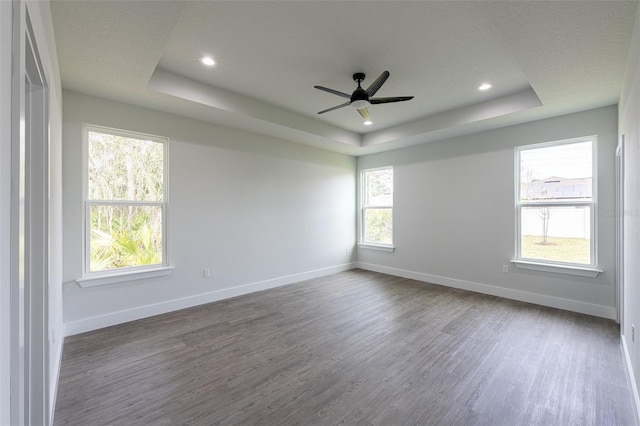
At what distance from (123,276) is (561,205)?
5.73 metres

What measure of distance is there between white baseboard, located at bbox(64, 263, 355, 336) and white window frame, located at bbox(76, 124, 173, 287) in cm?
39

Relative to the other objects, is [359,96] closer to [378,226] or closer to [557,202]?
[557,202]

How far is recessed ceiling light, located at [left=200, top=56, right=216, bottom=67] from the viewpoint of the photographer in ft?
9.50

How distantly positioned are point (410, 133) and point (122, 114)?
4.16 meters

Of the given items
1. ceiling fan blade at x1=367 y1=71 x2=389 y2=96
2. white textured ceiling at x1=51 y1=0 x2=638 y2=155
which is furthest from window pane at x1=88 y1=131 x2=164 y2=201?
ceiling fan blade at x1=367 y1=71 x2=389 y2=96

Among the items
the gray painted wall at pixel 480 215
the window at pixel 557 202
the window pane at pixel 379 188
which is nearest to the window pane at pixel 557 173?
the window at pixel 557 202

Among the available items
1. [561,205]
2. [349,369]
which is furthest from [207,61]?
[561,205]

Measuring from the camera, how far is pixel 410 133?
4.90 m

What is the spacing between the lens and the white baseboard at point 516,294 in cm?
363

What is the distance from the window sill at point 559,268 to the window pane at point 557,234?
0.11 metres

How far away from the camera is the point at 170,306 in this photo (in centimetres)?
378

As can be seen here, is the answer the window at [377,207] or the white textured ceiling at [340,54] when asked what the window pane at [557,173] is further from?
the window at [377,207]

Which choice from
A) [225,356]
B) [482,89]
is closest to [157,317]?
[225,356]

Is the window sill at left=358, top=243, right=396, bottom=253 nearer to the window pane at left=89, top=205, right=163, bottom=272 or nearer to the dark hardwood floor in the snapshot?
the dark hardwood floor
